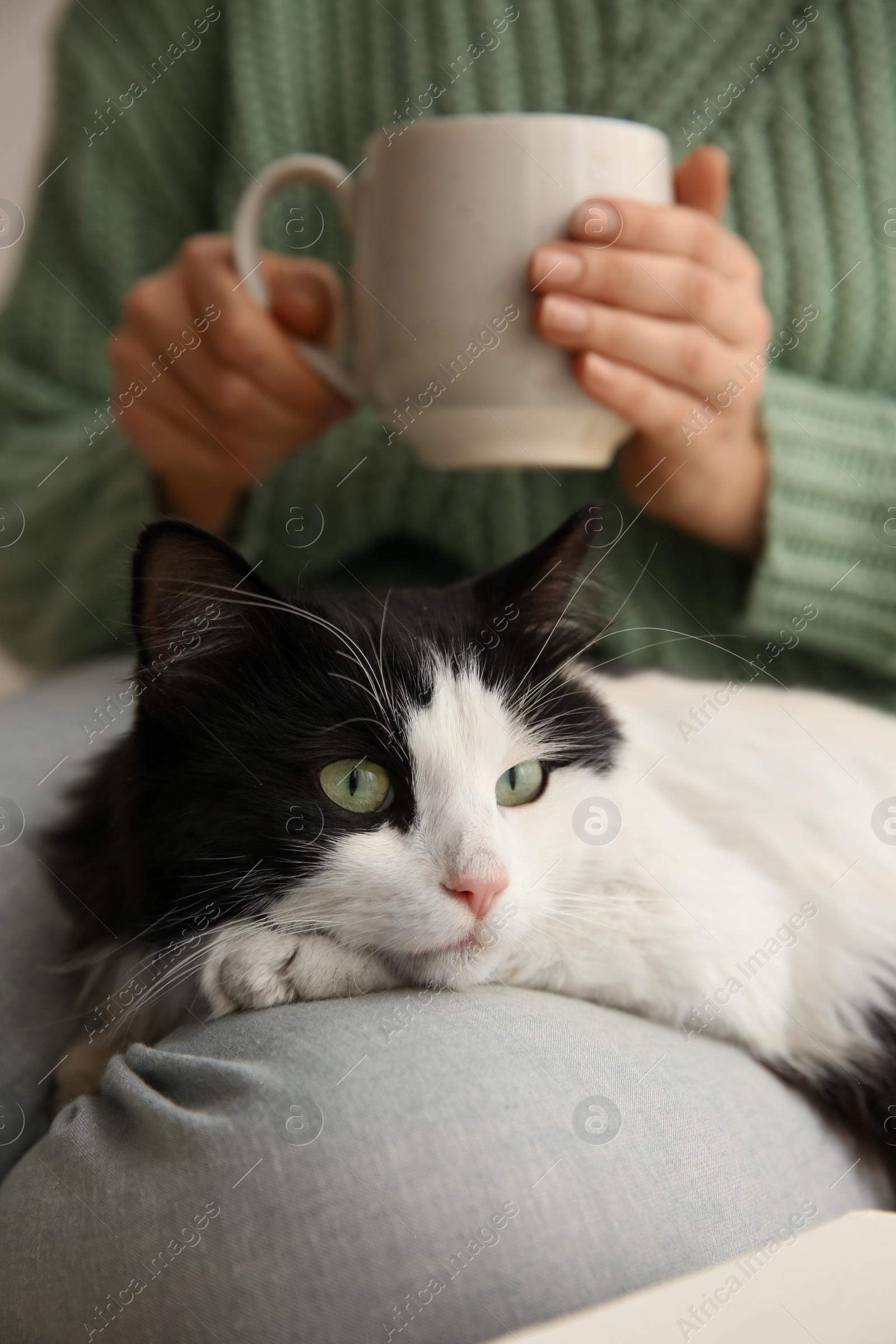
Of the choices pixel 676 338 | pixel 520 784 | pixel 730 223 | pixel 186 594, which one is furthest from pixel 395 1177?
pixel 730 223

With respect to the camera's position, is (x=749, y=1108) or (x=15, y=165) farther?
(x=15, y=165)

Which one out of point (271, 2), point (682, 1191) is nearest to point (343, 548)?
point (271, 2)

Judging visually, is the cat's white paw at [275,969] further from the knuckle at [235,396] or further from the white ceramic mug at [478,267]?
the knuckle at [235,396]

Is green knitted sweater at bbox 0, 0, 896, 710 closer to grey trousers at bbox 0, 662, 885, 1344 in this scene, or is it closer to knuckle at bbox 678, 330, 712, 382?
knuckle at bbox 678, 330, 712, 382

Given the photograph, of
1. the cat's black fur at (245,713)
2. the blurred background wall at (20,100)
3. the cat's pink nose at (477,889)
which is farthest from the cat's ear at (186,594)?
the blurred background wall at (20,100)

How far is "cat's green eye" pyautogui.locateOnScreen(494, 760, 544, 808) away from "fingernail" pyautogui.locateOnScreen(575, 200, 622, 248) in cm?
42

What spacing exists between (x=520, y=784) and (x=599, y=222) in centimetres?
45

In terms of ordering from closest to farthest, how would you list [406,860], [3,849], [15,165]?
[406,860] < [3,849] < [15,165]

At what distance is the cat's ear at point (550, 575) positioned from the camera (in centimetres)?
78

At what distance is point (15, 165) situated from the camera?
7.24 feet

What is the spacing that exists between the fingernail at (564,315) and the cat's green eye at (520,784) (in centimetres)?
35

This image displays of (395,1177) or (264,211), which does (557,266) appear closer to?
(264,211)

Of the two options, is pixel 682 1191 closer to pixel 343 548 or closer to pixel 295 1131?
pixel 295 1131

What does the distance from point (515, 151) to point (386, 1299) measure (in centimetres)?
78
